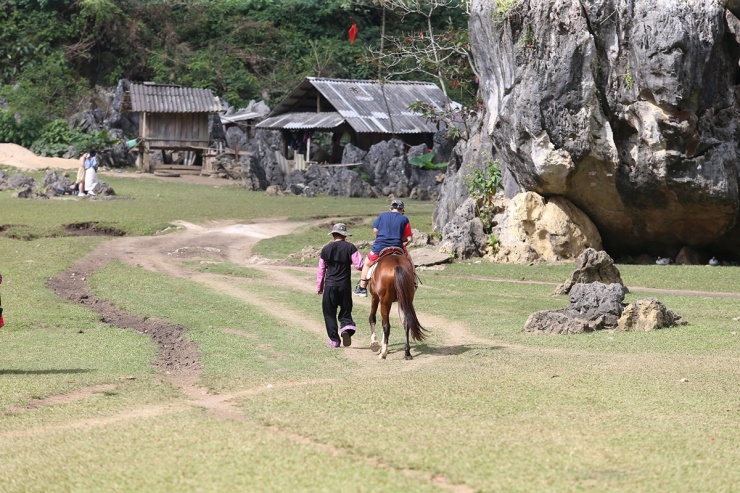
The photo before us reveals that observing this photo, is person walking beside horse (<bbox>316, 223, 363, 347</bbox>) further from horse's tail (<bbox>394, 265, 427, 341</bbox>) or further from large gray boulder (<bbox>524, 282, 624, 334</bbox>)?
large gray boulder (<bbox>524, 282, 624, 334</bbox>)

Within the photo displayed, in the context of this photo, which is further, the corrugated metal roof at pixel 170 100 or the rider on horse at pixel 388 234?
the corrugated metal roof at pixel 170 100

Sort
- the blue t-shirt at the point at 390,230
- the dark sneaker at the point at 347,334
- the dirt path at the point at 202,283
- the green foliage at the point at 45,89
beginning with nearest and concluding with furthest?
the dirt path at the point at 202,283 < the blue t-shirt at the point at 390,230 < the dark sneaker at the point at 347,334 < the green foliage at the point at 45,89

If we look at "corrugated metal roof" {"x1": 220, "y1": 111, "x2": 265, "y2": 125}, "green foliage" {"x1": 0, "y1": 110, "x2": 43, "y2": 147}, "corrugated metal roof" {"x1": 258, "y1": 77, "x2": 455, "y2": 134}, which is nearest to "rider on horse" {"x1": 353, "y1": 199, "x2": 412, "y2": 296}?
"corrugated metal roof" {"x1": 258, "y1": 77, "x2": 455, "y2": 134}

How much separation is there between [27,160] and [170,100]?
303 inches

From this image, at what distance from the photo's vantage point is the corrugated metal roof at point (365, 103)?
154ft

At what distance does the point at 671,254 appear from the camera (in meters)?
26.4

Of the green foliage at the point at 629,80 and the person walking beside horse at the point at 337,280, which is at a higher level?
the green foliage at the point at 629,80

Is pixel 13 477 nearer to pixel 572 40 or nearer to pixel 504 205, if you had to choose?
pixel 572 40

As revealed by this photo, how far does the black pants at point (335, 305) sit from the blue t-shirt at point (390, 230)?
0.81 metres

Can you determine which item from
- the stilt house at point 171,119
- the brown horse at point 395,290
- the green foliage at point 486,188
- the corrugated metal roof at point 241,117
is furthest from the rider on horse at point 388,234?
the corrugated metal roof at point 241,117

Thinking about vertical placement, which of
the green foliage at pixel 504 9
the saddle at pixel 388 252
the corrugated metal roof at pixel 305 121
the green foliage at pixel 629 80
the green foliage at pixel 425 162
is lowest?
the saddle at pixel 388 252

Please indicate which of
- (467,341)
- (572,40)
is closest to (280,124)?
(572,40)

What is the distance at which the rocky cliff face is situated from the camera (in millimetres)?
22453

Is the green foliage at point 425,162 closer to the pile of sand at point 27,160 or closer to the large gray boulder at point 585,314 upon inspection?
the pile of sand at point 27,160
